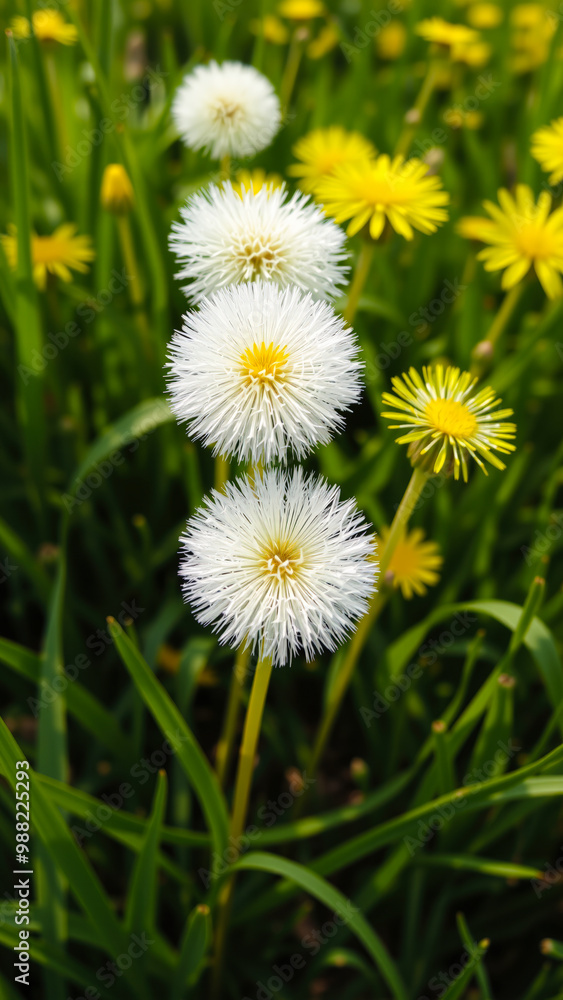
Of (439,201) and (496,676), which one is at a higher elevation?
(439,201)

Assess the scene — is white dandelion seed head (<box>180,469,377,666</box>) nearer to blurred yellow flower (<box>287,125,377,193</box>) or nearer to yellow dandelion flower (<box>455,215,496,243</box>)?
yellow dandelion flower (<box>455,215,496,243</box>)

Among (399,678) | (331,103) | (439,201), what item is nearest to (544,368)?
(439,201)

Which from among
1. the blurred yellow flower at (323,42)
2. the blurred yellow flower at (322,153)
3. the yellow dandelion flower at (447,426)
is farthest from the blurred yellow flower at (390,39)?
the yellow dandelion flower at (447,426)

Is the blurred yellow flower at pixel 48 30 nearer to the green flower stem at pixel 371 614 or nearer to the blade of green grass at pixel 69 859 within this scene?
the green flower stem at pixel 371 614

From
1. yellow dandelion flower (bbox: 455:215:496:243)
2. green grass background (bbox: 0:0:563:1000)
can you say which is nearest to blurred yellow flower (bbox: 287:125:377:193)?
green grass background (bbox: 0:0:563:1000)

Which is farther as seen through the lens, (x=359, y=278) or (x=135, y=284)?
(x=135, y=284)

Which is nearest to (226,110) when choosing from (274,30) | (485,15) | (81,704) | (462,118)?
(462,118)

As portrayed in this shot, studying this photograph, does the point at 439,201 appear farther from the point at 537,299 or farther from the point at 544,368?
the point at 537,299

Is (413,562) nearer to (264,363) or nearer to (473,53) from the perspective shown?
(264,363)
